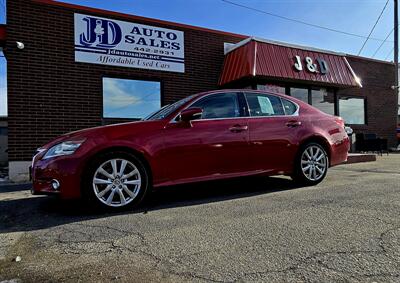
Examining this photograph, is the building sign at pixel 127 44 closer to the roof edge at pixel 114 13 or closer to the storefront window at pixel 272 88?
the roof edge at pixel 114 13

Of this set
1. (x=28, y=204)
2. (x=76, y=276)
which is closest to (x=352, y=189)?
(x=76, y=276)

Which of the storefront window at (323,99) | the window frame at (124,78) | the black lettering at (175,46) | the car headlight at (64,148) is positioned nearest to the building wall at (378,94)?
the storefront window at (323,99)

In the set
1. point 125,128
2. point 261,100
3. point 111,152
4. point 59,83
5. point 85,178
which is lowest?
point 85,178

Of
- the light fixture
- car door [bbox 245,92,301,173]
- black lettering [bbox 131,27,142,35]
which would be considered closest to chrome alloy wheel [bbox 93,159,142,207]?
car door [bbox 245,92,301,173]

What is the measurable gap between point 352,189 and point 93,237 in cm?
397

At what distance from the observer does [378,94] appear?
16219mm

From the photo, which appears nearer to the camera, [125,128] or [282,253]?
[282,253]

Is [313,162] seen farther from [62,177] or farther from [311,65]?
[311,65]

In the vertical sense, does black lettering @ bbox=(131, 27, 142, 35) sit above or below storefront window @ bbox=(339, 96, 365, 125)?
above

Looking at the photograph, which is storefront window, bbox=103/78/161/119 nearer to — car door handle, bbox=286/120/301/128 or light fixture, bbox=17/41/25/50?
light fixture, bbox=17/41/25/50

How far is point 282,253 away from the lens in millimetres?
2938

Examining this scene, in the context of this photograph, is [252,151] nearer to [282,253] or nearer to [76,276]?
[282,253]

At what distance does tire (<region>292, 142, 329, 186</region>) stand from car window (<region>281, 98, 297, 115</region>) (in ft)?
1.99

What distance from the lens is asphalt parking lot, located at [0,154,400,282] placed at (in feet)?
8.58
